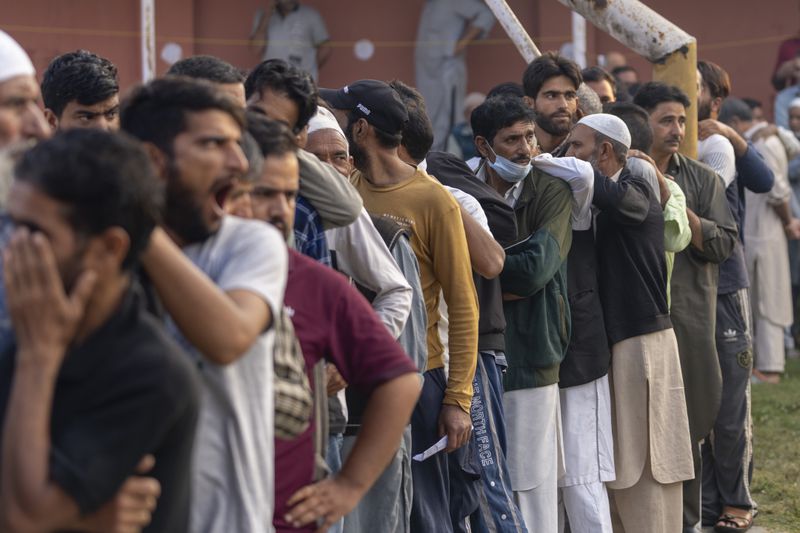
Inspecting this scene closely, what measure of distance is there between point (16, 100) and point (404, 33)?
10.0 metres

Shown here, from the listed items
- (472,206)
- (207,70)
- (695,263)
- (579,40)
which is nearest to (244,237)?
(207,70)

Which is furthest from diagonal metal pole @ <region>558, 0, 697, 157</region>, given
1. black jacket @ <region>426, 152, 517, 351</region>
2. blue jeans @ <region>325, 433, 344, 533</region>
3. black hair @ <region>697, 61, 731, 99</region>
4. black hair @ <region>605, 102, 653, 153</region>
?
blue jeans @ <region>325, 433, 344, 533</region>

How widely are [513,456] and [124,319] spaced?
10.2ft

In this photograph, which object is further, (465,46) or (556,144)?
(465,46)

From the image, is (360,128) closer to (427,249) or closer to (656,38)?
(427,249)

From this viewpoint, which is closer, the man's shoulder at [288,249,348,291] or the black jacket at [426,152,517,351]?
the man's shoulder at [288,249,348,291]

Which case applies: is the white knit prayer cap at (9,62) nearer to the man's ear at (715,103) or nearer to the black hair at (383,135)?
the black hair at (383,135)

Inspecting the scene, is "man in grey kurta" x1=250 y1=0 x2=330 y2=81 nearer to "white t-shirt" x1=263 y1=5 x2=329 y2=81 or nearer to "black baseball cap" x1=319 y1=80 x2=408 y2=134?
"white t-shirt" x1=263 y1=5 x2=329 y2=81

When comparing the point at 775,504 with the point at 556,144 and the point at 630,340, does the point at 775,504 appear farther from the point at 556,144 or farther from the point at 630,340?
the point at 556,144

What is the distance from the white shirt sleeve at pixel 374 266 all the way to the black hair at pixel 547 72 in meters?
2.47

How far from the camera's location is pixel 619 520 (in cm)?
558

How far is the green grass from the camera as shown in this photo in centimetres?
642

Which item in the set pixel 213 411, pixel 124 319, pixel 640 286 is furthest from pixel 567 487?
pixel 124 319

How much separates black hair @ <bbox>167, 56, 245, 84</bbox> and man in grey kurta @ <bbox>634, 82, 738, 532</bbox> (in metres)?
2.89
